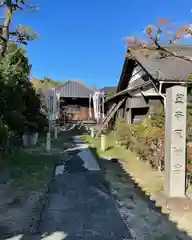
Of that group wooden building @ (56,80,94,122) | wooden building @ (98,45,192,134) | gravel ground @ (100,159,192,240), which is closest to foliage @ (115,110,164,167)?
gravel ground @ (100,159,192,240)

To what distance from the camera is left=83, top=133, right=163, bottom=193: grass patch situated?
729cm

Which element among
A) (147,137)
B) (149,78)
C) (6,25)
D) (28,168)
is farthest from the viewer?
(6,25)

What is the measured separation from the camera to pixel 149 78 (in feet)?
43.0

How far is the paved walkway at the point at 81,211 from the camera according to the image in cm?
433

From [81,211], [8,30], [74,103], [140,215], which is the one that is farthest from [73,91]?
[140,215]

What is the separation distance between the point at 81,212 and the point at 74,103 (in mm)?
28393

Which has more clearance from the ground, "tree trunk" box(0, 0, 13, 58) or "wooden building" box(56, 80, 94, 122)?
"tree trunk" box(0, 0, 13, 58)

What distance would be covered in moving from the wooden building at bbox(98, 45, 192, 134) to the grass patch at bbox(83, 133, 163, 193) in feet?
8.97

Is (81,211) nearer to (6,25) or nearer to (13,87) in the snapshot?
(13,87)

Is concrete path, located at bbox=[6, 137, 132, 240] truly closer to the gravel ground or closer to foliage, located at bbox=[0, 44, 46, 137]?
the gravel ground

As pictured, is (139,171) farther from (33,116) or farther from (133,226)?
(33,116)

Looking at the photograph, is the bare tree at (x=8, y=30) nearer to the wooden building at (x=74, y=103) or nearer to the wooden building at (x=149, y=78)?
the wooden building at (x=149, y=78)

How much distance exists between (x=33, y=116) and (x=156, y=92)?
23.6ft

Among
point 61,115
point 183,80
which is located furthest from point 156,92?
point 61,115
